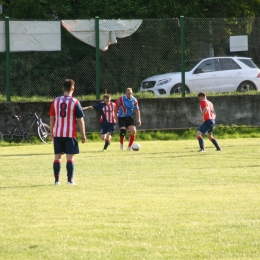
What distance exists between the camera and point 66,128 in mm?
13328

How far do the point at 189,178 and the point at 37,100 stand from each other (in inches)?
455

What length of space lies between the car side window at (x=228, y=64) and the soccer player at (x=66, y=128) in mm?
13830

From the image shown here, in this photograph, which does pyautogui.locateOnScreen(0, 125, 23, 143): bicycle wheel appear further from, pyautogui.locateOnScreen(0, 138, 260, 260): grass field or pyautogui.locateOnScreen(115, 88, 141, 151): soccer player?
pyautogui.locateOnScreen(0, 138, 260, 260): grass field

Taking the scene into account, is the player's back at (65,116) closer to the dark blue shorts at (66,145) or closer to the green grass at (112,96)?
the dark blue shorts at (66,145)

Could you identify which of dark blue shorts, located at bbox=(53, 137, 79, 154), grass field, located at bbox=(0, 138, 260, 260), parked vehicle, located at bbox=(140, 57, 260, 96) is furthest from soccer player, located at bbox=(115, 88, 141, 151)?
dark blue shorts, located at bbox=(53, 137, 79, 154)

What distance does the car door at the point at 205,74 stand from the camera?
86.9 feet

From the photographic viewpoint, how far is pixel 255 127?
87.7ft

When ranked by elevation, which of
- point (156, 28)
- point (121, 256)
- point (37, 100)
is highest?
point (156, 28)

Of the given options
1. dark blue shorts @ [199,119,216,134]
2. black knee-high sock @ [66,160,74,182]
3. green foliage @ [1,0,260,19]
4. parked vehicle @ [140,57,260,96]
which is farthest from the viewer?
green foliage @ [1,0,260,19]

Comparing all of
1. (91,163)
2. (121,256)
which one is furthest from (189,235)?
(91,163)

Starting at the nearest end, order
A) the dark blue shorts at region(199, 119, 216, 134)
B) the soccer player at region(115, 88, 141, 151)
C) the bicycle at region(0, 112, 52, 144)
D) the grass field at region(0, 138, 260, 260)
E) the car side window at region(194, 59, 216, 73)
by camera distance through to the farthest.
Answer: the grass field at region(0, 138, 260, 260)
the dark blue shorts at region(199, 119, 216, 134)
the soccer player at region(115, 88, 141, 151)
the bicycle at region(0, 112, 52, 144)
the car side window at region(194, 59, 216, 73)

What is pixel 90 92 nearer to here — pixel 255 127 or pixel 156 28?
pixel 156 28

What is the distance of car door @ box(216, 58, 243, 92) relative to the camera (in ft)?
87.1

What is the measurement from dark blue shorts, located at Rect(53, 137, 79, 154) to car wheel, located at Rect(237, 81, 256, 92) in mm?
14335
